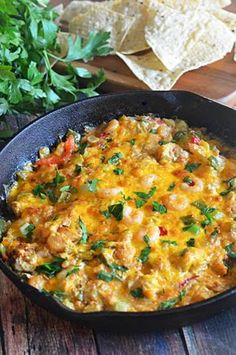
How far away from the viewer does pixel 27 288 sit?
8.75 feet

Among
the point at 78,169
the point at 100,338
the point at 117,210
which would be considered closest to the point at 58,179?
the point at 78,169

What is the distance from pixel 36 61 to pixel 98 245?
71.9 inches

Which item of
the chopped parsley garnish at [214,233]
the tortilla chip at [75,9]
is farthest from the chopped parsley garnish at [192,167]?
the tortilla chip at [75,9]

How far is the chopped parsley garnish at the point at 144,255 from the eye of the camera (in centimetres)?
291

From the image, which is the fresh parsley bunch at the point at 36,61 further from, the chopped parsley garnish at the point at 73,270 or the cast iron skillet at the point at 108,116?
the chopped parsley garnish at the point at 73,270

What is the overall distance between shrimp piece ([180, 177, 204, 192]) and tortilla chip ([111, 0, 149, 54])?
1731 mm

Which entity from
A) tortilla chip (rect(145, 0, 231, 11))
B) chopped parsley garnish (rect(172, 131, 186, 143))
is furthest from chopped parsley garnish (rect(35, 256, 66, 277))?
tortilla chip (rect(145, 0, 231, 11))

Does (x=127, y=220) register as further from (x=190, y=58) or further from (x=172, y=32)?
(x=172, y=32)

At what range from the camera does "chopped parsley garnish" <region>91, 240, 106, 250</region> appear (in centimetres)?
295

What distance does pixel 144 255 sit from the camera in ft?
9.58

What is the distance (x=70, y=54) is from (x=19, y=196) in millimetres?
1518

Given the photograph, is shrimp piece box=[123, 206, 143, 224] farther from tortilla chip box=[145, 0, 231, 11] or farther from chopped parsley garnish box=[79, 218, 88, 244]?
tortilla chip box=[145, 0, 231, 11]

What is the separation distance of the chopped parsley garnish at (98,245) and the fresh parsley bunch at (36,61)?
1335 mm

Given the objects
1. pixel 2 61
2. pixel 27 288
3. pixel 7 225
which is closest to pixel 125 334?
pixel 27 288
